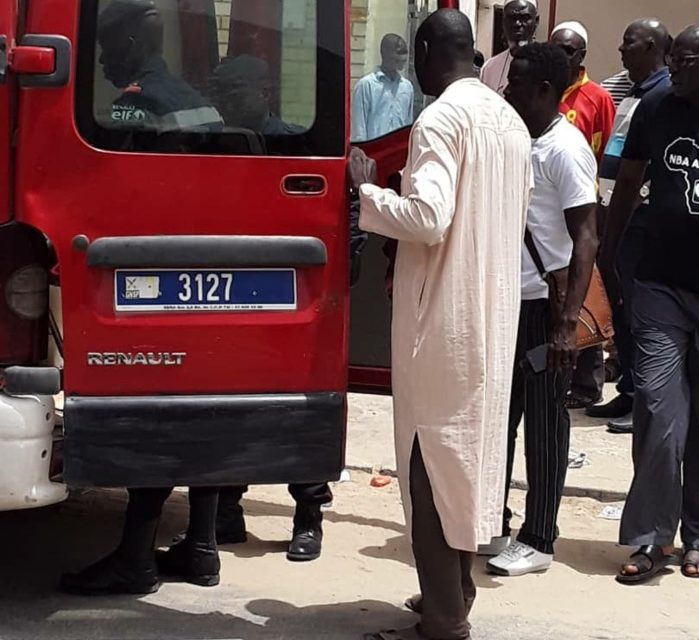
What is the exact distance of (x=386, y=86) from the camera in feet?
15.2

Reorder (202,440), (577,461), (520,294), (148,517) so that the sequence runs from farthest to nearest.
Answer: (577,461), (148,517), (520,294), (202,440)

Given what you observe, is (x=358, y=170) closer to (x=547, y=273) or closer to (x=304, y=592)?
(x=547, y=273)

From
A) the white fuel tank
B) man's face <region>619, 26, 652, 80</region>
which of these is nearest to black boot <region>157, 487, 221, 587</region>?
the white fuel tank

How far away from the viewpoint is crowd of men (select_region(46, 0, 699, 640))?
3559mm

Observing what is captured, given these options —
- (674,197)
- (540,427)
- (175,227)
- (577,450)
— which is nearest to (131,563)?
(175,227)

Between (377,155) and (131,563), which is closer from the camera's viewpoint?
(131,563)

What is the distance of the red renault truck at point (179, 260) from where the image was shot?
353 cm

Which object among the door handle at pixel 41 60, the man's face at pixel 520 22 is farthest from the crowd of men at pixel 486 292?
the man's face at pixel 520 22

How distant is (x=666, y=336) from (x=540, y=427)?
0.56 m

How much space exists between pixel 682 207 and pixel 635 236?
1.92 m

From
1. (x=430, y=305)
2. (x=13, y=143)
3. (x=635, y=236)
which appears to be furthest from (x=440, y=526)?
(x=635, y=236)

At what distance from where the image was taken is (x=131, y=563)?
4.20m

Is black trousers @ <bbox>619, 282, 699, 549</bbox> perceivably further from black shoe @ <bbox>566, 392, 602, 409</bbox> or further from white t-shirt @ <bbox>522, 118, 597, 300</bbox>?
black shoe @ <bbox>566, 392, 602, 409</bbox>

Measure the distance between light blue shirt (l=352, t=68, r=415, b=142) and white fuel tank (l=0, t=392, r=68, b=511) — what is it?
1588mm
